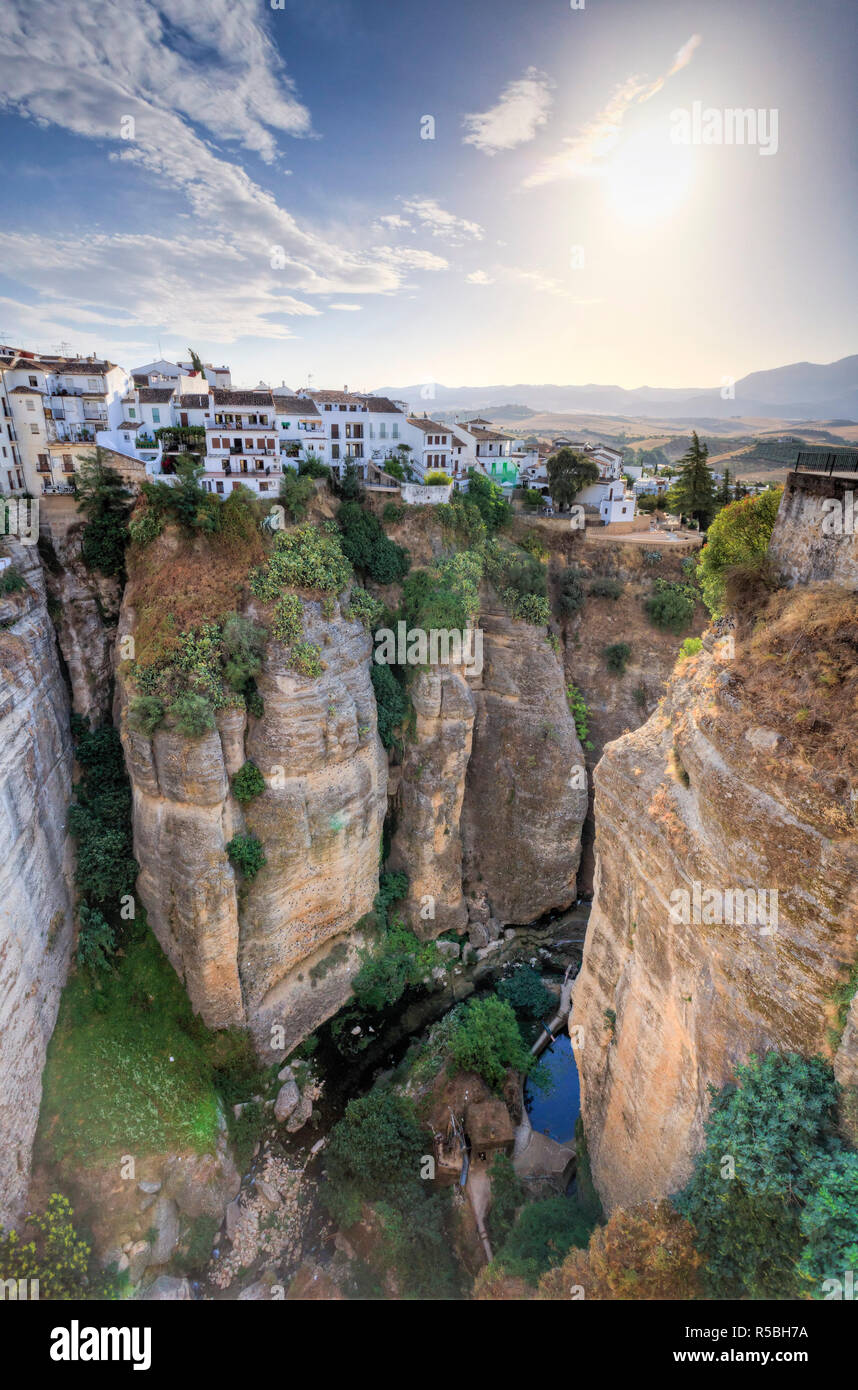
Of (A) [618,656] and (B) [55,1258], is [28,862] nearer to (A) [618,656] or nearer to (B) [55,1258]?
(B) [55,1258]

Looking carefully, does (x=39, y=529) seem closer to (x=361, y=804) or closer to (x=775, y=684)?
(x=361, y=804)

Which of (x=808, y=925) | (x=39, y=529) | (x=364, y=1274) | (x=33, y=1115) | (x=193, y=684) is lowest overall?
(x=364, y=1274)

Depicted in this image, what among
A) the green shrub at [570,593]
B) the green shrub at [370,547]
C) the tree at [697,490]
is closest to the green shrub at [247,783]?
the green shrub at [370,547]

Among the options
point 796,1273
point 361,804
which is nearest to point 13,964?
point 361,804

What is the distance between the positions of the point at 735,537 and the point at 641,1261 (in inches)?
486

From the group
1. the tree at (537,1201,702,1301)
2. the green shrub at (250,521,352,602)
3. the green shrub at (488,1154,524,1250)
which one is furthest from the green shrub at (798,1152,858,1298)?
the green shrub at (250,521,352,602)

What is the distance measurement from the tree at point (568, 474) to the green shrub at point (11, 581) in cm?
2338

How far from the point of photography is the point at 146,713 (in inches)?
658

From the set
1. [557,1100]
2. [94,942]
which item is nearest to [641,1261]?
[557,1100]

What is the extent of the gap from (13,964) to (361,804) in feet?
32.9

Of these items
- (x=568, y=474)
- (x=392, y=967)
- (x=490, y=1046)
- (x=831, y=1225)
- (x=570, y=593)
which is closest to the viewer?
(x=831, y=1225)

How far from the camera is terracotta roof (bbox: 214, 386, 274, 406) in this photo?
2439 centimetres

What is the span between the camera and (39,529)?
2056cm

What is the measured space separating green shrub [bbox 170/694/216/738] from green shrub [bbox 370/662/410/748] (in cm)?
689
